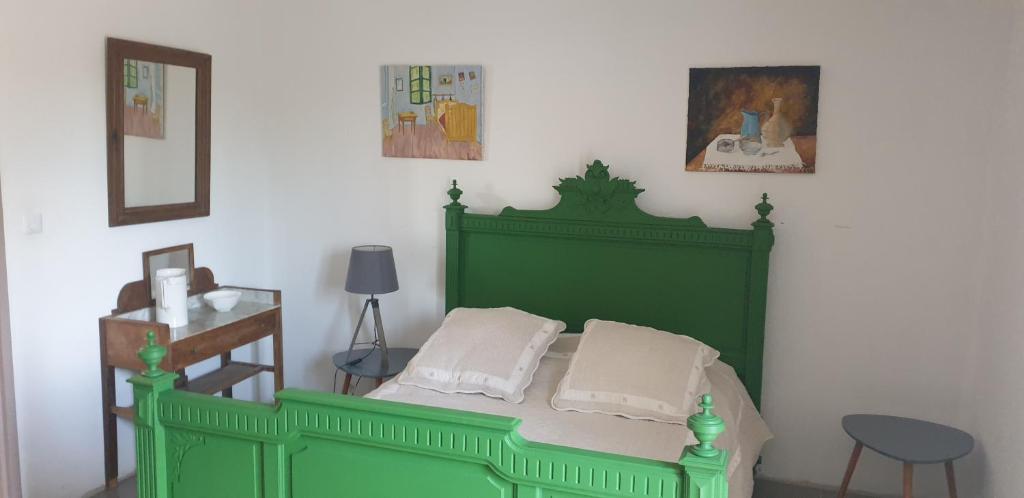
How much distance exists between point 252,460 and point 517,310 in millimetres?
1536

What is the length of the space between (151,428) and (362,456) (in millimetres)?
666

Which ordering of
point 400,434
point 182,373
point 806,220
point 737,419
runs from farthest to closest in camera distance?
point 182,373 → point 806,220 → point 737,419 → point 400,434

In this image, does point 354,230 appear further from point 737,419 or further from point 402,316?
point 737,419

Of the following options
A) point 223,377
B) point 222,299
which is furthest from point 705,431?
point 223,377

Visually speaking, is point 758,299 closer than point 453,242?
Yes

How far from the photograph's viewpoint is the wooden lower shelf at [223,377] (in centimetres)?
369

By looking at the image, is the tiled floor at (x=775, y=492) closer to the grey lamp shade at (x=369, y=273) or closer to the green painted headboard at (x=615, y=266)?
the green painted headboard at (x=615, y=266)

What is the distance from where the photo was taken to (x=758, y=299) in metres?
3.44

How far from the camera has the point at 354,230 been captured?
416 cm

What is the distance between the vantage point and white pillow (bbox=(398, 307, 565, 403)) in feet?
10.5

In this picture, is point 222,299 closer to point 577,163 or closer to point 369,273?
point 369,273

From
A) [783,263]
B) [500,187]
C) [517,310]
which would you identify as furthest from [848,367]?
[500,187]

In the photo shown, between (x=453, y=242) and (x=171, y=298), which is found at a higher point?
(x=453, y=242)

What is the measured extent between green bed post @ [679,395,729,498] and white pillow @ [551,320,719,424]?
1.09 m
